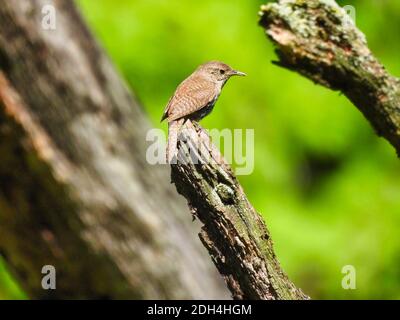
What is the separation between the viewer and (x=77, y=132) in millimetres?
7758

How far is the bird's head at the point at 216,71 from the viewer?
5902mm

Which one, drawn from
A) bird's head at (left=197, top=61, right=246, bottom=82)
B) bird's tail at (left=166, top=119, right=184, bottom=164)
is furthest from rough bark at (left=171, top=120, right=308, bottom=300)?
bird's head at (left=197, top=61, right=246, bottom=82)

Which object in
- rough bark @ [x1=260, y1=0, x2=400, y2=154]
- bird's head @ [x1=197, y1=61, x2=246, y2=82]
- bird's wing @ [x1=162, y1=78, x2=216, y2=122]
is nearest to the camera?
rough bark @ [x1=260, y1=0, x2=400, y2=154]

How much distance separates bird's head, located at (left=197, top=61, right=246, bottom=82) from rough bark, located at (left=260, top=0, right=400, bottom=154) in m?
1.25

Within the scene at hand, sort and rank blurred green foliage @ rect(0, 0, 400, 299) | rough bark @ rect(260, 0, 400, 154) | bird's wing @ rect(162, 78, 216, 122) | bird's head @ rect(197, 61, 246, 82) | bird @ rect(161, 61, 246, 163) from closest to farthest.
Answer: rough bark @ rect(260, 0, 400, 154) < bird @ rect(161, 61, 246, 163) < bird's wing @ rect(162, 78, 216, 122) < bird's head @ rect(197, 61, 246, 82) < blurred green foliage @ rect(0, 0, 400, 299)

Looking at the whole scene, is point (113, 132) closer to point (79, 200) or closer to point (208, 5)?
point (79, 200)

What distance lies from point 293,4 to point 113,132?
3660mm

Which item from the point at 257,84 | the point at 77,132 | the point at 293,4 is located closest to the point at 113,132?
the point at 77,132

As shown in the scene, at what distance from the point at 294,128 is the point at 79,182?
115 inches

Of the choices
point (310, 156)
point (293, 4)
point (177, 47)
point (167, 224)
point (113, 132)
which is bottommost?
point (293, 4)

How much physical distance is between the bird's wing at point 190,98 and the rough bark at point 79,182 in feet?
6.82

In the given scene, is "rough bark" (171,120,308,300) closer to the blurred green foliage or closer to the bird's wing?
the bird's wing

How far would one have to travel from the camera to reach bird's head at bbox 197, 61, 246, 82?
19.4ft

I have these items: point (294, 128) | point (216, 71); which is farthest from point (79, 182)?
point (294, 128)
